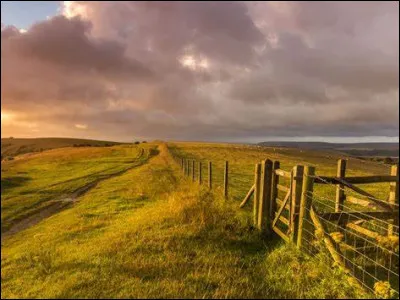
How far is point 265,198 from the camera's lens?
36.3 feet

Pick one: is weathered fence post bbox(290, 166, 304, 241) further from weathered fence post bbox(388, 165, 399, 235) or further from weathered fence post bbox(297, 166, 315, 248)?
weathered fence post bbox(388, 165, 399, 235)

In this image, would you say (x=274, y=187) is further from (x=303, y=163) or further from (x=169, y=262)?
(x=303, y=163)

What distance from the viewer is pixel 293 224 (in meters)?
8.98

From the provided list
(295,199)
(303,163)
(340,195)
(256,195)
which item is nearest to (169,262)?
(295,199)

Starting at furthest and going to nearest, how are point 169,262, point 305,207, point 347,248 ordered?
1. point 305,207
2. point 169,262
3. point 347,248

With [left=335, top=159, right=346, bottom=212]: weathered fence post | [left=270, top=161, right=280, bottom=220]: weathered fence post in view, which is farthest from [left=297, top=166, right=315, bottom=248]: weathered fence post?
[left=335, top=159, right=346, bottom=212]: weathered fence post

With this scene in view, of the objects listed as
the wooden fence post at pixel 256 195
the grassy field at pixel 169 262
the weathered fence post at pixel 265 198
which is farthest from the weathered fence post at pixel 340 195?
the grassy field at pixel 169 262

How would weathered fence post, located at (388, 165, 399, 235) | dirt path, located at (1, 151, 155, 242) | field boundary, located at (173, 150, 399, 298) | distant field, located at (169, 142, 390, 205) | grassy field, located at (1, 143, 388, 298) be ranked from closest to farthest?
grassy field, located at (1, 143, 388, 298)
field boundary, located at (173, 150, 399, 298)
weathered fence post, located at (388, 165, 399, 235)
dirt path, located at (1, 151, 155, 242)
distant field, located at (169, 142, 390, 205)

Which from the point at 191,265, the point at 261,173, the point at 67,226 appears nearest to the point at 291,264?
the point at 191,265

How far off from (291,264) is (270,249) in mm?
1566

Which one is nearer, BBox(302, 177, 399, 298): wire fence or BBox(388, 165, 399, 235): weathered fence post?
BBox(302, 177, 399, 298): wire fence

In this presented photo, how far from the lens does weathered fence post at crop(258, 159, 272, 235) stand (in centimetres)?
1072

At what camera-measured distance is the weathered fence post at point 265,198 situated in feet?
35.2

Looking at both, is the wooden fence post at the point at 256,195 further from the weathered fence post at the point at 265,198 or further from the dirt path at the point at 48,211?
the dirt path at the point at 48,211
